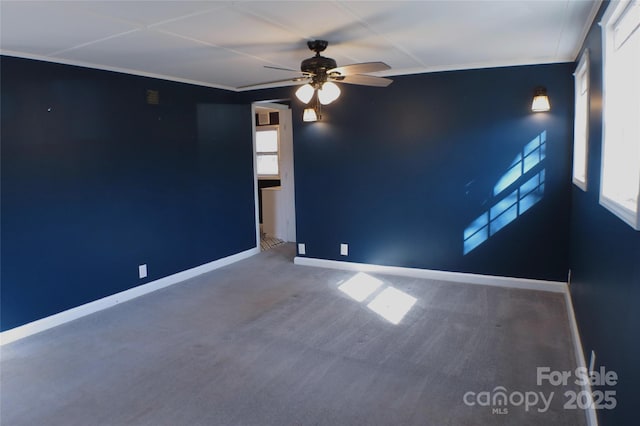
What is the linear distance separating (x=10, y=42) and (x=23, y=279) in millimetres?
1805

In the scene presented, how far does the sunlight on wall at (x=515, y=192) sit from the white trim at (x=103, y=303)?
310cm

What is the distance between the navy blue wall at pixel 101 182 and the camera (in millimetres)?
3365

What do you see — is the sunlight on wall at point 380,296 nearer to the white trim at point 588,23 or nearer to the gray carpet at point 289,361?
the gray carpet at point 289,361

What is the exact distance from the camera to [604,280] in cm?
207

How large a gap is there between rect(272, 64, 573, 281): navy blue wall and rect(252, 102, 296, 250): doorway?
1.17 meters

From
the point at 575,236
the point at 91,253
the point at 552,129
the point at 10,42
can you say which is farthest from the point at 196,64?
the point at 575,236

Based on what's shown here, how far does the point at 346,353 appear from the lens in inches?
118

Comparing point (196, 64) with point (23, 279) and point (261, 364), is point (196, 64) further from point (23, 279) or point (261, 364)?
point (261, 364)

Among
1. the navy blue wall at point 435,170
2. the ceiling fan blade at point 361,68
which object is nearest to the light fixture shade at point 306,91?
the ceiling fan blade at point 361,68

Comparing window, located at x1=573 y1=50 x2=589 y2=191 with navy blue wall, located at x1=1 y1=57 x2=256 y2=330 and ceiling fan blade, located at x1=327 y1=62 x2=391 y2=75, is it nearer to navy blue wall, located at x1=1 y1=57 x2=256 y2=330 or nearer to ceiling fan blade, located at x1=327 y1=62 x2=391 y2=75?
ceiling fan blade, located at x1=327 y1=62 x2=391 y2=75

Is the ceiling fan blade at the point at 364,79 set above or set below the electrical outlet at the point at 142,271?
above

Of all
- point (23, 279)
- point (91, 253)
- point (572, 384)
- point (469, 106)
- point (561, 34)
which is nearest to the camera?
point (572, 384)

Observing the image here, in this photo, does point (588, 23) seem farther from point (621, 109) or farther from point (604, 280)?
point (604, 280)

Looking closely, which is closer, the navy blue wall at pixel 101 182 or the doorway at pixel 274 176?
the navy blue wall at pixel 101 182
